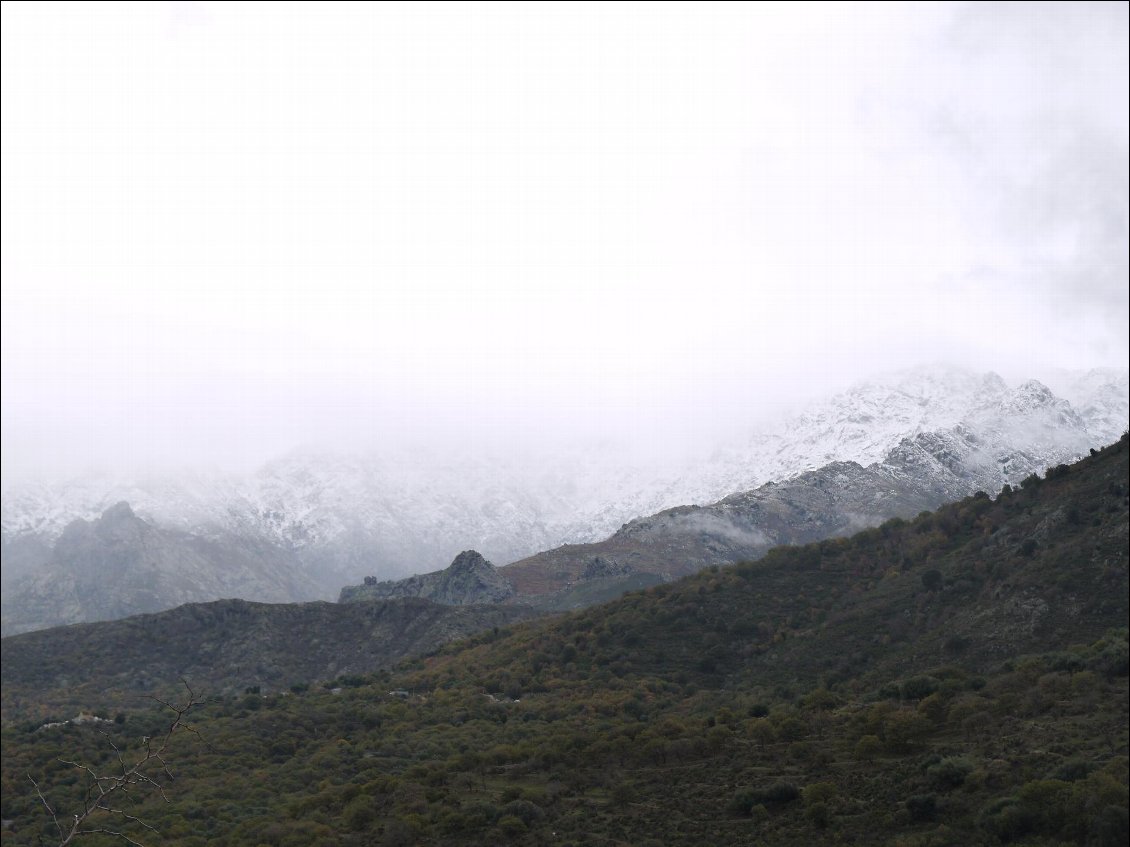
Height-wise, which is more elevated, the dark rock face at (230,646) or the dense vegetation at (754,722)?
the dark rock face at (230,646)

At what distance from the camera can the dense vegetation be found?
44719mm

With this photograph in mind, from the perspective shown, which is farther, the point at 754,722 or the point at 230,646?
the point at 230,646

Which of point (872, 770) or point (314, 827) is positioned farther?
point (314, 827)

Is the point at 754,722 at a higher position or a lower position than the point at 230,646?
lower

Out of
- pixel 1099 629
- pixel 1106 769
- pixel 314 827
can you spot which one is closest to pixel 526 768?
pixel 314 827

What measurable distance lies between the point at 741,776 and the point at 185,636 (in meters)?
158

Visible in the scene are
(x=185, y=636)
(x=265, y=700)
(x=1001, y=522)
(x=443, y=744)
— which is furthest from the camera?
(x=185, y=636)

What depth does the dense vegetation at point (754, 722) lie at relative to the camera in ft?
147

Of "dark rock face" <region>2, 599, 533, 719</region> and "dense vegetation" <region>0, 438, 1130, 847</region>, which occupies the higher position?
"dark rock face" <region>2, 599, 533, 719</region>

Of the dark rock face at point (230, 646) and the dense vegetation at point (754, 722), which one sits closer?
the dense vegetation at point (754, 722)

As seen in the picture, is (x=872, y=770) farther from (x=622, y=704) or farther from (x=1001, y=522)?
(x=1001, y=522)

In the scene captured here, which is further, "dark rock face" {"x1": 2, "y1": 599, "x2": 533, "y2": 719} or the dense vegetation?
"dark rock face" {"x1": 2, "y1": 599, "x2": 533, "y2": 719}

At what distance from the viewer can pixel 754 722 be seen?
61.2 metres

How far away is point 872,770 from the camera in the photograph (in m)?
48.4
